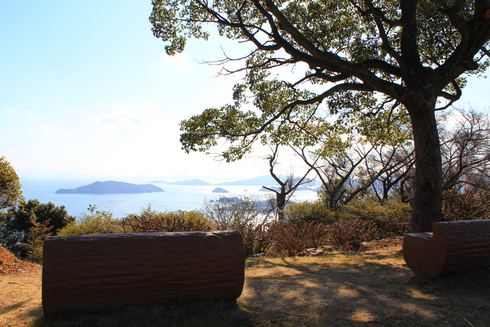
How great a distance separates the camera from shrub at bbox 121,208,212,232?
9.91 metres

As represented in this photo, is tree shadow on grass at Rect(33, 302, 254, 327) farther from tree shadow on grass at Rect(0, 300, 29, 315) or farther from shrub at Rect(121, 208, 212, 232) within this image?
shrub at Rect(121, 208, 212, 232)

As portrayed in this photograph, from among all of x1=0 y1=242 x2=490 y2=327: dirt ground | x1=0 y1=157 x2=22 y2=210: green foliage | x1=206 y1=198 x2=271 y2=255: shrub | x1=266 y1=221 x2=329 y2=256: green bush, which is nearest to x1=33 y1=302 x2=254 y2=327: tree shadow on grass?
x1=0 y1=242 x2=490 y2=327: dirt ground

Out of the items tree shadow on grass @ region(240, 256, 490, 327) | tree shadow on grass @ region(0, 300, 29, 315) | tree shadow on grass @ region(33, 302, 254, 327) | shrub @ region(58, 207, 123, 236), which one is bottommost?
tree shadow on grass @ region(0, 300, 29, 315)

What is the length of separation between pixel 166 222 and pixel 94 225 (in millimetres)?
1881

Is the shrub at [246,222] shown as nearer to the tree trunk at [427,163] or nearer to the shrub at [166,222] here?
the shrub at [166,222]

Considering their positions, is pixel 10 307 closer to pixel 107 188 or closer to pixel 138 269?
pixel 138 269

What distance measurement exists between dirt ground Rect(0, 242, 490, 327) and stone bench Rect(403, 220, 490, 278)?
0.17 m

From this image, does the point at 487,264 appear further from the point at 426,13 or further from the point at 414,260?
the point at 426,13

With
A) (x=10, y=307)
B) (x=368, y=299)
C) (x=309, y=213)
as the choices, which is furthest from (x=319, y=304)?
(x=309, y=213)

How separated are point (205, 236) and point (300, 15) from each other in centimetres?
Result: 753

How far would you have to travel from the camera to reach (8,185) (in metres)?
10.7

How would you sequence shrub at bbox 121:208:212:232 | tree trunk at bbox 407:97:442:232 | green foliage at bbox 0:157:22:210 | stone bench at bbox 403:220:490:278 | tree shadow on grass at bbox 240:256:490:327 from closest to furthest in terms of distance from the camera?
tree shadow on grass at bbox 240:256:490:327, stone bench at bbox 403:220:490:278, tree trunk at bbox 407:97:442:232, shrub at bbox 121:208:212:232, green foliage at bbox 0:157:22:210

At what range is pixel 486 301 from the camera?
464 centimetres

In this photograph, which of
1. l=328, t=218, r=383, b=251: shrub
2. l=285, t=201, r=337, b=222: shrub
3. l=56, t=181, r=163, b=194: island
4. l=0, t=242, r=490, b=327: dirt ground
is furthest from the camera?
l=56, t=181, r=163, b=194: island
